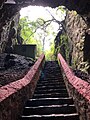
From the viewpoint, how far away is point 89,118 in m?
3.97

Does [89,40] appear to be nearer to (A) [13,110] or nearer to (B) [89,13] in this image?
(B) [89,13]

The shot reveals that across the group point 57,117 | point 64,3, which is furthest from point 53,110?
point 64,3

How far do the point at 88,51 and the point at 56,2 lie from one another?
417 centimetres

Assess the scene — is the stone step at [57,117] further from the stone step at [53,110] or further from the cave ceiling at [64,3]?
the cave ceiling at [64,3]

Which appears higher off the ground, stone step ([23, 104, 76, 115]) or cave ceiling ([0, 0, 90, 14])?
cave ceiling ([0, 0, 90, 14])

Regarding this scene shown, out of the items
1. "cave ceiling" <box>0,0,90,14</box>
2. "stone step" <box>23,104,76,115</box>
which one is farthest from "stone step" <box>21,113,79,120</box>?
"cave ceiling" <box>0,0,90,14</box>

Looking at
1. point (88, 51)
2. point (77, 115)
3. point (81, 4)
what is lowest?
point (77, 115)

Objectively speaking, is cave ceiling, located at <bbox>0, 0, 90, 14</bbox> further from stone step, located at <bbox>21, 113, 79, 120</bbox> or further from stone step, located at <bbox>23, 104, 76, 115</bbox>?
stone step, located at <bbox>21, 113, 79, 120</bbox>

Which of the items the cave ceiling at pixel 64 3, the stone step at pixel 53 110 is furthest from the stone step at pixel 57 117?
the cave ceiling at pixel 64 3

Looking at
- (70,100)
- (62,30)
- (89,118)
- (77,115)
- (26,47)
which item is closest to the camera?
(89,118)

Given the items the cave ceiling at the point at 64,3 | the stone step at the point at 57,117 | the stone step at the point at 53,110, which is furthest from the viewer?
the cave ceiling at the point at 64,3

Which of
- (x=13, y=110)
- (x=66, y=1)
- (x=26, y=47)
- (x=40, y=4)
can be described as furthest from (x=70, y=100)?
(x=26, y=47)

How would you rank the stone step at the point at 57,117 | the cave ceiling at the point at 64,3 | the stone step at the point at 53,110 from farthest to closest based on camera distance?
1. the cave ceiling at the point at 64,3
2. the stone step at the point at 53,110
3. the stone step at the point at 57,117

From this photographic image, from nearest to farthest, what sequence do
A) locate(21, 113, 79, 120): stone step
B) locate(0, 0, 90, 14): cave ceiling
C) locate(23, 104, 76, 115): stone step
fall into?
locate(21, 113, 79, 120): stone step
locate(23, 104, 76, 115): stone step
locate(0, 0, 90, 14): cave ceiling
